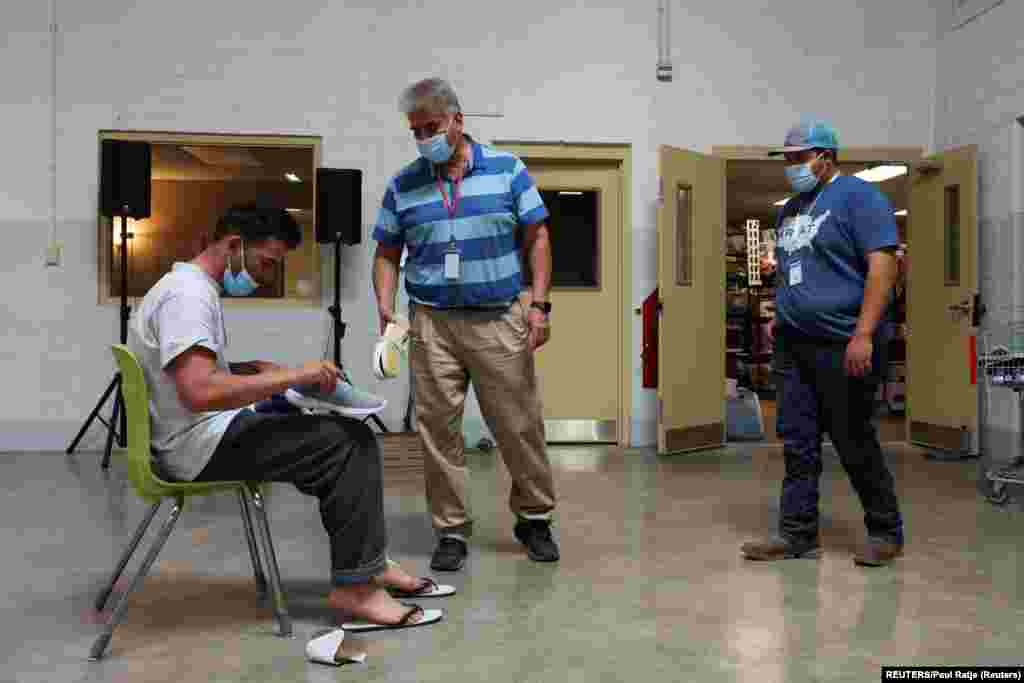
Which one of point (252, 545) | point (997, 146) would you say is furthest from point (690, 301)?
point (252, 545)

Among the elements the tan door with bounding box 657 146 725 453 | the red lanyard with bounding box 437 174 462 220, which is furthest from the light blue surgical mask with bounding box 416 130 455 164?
the tan door with bounding box 657 146 725 453

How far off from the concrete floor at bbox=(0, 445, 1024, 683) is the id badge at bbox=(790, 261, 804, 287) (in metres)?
0.96

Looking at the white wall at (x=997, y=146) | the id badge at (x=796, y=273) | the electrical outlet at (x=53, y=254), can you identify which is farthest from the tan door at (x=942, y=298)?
the electrical outlet at (x=53, y=254)

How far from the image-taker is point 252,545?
2.76m

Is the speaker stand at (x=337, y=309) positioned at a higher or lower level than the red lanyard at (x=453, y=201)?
lower

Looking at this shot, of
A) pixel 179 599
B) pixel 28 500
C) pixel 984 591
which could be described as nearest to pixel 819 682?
pixel 984 591

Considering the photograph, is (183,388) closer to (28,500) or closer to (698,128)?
(28,500)

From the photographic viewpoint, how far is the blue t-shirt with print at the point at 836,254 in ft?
10.7

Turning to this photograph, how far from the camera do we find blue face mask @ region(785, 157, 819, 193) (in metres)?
3.38

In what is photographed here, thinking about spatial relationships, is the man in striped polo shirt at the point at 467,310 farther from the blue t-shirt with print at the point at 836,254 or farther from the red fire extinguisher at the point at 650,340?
the red fire extinguisher at the point at 650,340

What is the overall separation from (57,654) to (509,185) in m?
1.92

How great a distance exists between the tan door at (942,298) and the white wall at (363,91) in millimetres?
563

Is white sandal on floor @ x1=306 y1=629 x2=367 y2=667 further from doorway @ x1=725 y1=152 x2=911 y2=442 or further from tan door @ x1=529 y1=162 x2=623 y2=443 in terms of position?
doorway @ x1=725 y1=152 x2=911 y2=442

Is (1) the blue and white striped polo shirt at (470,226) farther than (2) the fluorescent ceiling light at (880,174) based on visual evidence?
No
